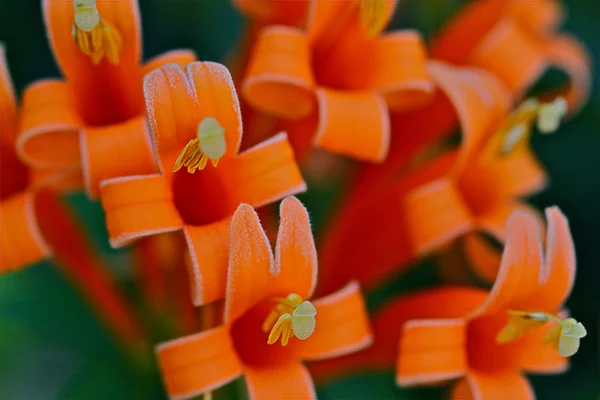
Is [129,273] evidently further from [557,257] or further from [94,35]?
[557,257]

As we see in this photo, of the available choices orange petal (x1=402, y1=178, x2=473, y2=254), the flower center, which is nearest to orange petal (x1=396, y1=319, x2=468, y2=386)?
orange petal (x1=402, y1=178, x2=473, y2=254)

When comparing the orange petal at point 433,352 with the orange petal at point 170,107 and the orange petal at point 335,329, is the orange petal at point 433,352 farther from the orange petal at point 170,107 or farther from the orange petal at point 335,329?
the orange petal at point 170,107

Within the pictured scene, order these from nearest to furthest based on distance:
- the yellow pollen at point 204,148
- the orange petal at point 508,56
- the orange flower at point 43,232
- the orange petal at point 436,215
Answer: the yellow pollen at point 204,148
the orange flower at point 43,232
the orange petal at point 436,215
the orange petal at point 508,56

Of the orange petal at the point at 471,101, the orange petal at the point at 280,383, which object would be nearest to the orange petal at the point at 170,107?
the orange petal at the point at 280,383

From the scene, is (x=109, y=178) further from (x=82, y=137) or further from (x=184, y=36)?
(x=184, y=36)

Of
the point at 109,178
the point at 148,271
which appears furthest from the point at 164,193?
the point at 148,271

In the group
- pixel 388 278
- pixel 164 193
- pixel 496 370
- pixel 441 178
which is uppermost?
pixel 164 193

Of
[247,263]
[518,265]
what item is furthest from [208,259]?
[518,265]
